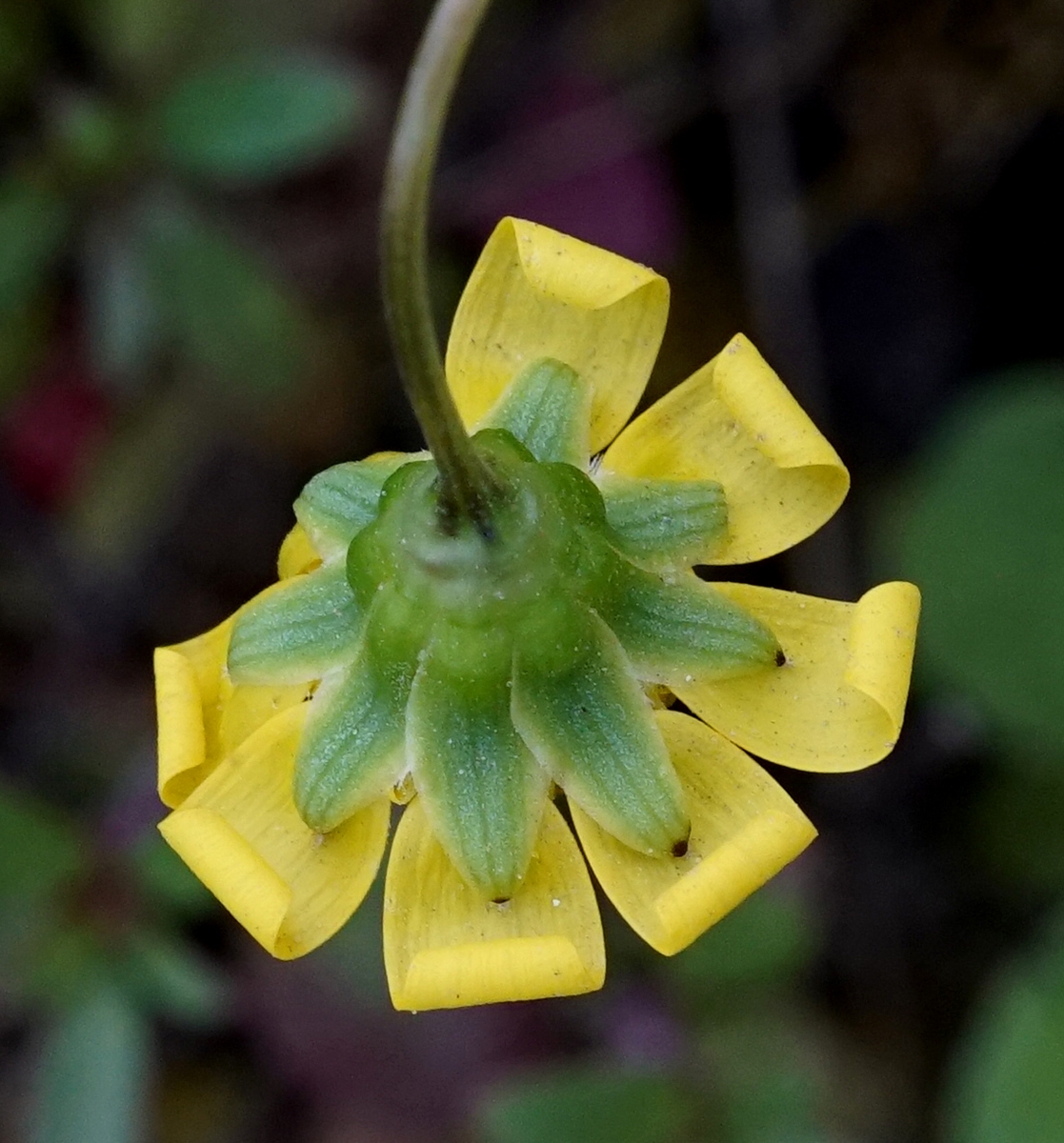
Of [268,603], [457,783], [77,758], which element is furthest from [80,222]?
[457,783]

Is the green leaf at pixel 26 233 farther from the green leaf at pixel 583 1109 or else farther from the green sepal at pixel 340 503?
the green leaf at pixel 583 1109

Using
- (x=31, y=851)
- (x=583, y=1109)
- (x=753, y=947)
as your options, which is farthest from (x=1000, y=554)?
(x=31, y=851)

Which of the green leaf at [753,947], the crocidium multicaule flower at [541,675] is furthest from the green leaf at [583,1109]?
the crocidium multicaule flower at [541,675]


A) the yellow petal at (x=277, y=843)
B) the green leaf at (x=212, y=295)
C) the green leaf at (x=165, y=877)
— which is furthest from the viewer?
the green leaf at (x=212, y=295)

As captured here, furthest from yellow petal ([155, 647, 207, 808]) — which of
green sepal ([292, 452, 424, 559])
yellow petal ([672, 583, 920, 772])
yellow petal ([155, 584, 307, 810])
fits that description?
yellow petal ([672, 583, 920, 772])

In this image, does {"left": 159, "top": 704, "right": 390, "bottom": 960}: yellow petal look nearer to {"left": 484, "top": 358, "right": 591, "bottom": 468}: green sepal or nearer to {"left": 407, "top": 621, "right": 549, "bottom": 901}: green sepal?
{"left": 407, "top": 621, "right": 549, "bottom": 901}: green sepal

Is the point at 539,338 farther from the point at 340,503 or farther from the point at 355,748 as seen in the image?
the point at 355,748
